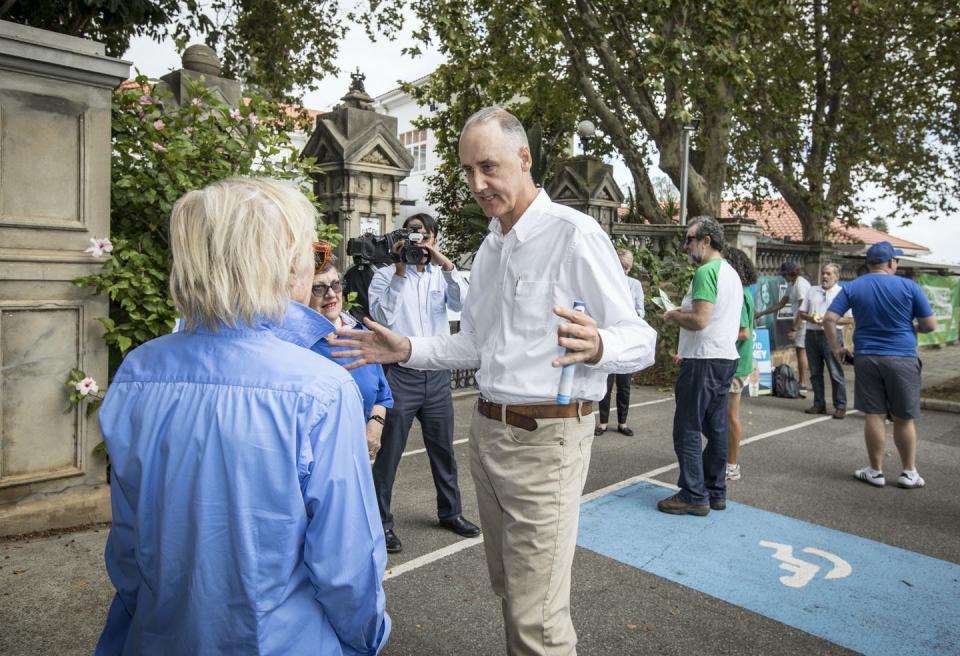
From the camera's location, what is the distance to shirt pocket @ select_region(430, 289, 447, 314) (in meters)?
4.83

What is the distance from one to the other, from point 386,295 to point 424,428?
93 cm

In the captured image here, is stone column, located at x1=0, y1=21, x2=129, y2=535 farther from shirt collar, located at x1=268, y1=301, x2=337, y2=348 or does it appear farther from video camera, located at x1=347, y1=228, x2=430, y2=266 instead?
shirt collar, located at x1=268, y1=301, x2=337, y2=348

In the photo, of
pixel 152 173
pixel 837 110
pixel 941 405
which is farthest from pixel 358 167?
pixel 837 110

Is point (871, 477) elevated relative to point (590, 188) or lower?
lower

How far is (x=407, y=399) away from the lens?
4.53 metres

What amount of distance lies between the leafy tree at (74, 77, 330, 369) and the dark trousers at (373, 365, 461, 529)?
5.44 feet

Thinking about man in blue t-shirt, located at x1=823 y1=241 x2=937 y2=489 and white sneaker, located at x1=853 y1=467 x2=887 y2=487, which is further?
white sneaker, located at x1=853 y1=467 x2=887 y2=487

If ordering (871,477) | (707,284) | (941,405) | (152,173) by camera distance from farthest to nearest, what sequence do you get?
(941,405) → (871,477) → (707,284) → (152,173)

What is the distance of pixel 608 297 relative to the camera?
246cm

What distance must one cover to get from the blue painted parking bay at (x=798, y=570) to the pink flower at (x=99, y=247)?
3592mm

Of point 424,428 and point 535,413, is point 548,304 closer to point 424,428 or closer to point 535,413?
point 535,413

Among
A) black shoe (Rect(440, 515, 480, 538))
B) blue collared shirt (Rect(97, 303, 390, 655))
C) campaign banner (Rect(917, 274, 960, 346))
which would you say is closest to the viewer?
blue collared shirt (Rect(97, 303, 390, 655))

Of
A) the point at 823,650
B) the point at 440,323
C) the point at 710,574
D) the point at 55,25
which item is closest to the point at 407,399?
the point at 440,323

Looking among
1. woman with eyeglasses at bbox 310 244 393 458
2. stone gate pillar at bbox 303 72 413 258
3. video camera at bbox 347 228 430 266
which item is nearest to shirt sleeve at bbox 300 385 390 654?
woman with eyeglasses at bbox 310 244 393 458
